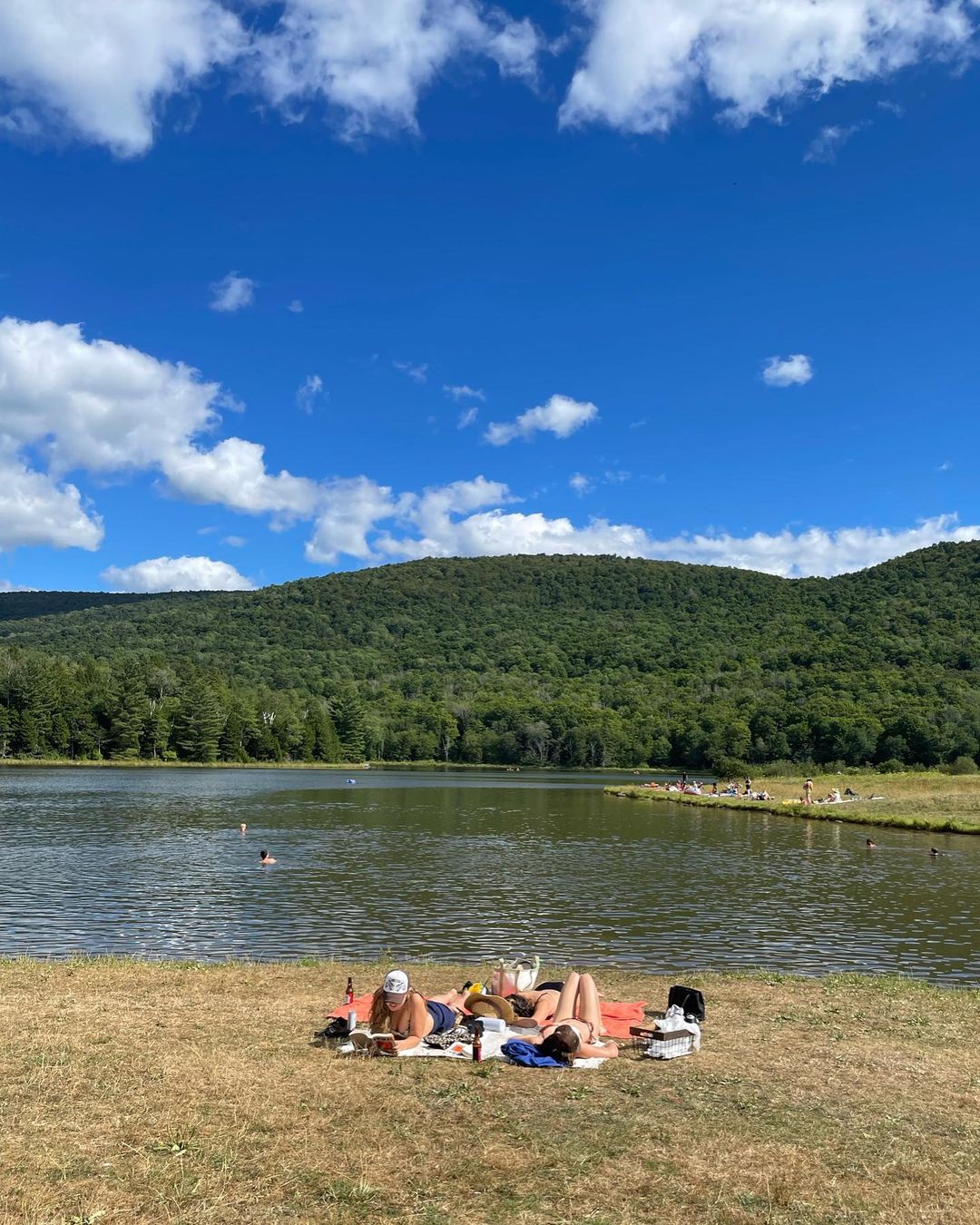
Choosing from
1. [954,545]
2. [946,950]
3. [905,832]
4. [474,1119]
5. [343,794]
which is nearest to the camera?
[474,1119]

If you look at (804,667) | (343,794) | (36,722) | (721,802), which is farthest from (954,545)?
(36,722)

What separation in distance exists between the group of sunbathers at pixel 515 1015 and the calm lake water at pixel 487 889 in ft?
23.6

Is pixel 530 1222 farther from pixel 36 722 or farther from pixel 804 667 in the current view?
pixel 804 667

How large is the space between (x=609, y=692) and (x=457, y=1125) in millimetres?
164288

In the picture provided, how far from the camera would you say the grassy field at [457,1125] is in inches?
271

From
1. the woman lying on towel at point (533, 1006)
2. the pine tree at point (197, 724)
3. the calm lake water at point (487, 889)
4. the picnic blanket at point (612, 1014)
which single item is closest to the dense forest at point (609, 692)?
the pine tree at point (197, 724)

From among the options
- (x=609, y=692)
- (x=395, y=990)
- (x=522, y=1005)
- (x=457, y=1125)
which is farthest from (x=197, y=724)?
(x=457, y=1125)

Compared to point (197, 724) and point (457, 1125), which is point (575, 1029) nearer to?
point (457, 1125)

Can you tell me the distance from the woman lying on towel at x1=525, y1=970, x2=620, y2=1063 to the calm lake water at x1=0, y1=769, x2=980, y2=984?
7.32 meters

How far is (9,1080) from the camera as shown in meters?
9.09

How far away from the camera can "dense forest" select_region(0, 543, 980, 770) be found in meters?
116

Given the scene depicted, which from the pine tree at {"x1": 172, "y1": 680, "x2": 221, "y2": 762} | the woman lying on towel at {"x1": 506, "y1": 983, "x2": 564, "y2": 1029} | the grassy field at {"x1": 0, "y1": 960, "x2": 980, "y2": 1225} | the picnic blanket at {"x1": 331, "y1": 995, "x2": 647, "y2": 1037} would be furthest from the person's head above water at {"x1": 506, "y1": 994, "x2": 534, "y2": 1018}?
the pine tree at {"x1": 172, "y1": 680, "x2": 221, "y2": 762}

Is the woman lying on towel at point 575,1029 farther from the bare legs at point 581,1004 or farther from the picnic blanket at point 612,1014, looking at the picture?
the picnic blanket at point 612,1014

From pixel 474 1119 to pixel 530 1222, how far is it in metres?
2.29
